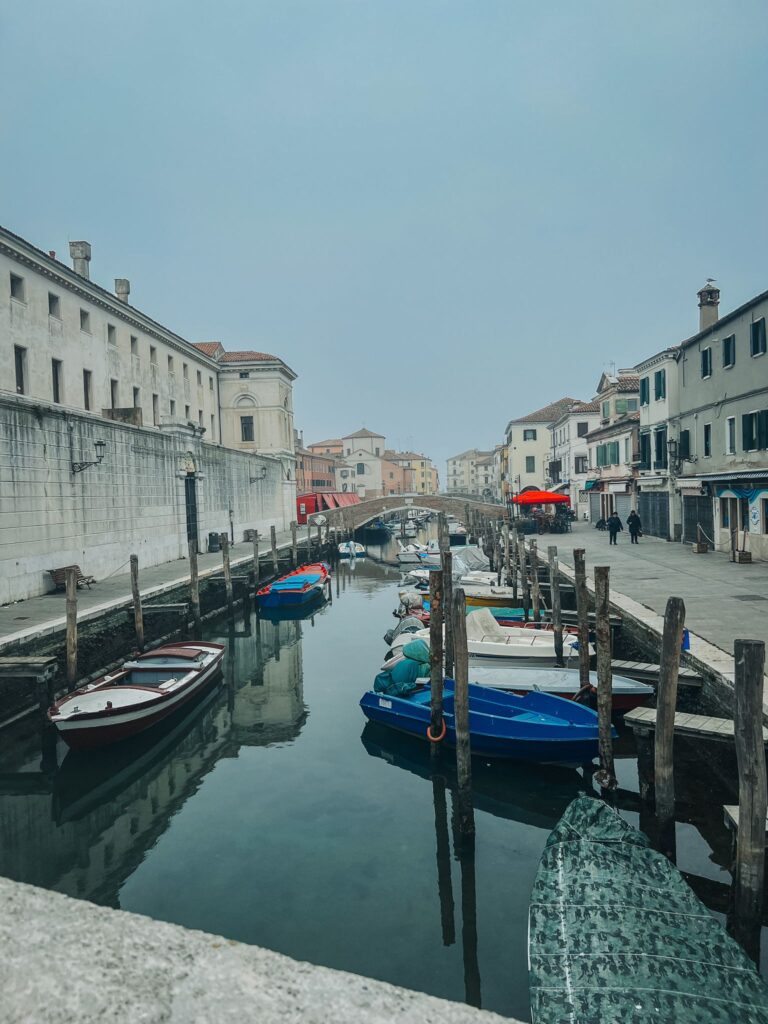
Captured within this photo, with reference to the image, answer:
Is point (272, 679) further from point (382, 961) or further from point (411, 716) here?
point (382, 961)

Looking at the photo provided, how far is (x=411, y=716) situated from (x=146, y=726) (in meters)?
4.34

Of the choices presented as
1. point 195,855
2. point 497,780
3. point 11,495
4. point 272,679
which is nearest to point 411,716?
point 497,780

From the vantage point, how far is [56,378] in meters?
29.0

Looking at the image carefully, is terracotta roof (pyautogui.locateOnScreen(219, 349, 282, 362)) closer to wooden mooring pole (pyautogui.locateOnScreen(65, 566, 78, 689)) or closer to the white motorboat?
the white motorboat

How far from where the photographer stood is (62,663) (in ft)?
42.3

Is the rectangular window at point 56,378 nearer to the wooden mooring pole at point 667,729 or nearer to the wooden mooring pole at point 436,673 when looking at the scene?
the wooden mooring pole at point 436,673

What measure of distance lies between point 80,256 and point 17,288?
7.85m

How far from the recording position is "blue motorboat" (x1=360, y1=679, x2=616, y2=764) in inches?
360

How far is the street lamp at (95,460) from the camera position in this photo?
63.9 ft

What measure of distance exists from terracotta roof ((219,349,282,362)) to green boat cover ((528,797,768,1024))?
4526 centimetres

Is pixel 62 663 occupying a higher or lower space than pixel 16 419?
lower

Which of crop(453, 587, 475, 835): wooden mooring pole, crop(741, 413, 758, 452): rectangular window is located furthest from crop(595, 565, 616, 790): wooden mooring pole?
crop(741, 413, 758, 452): rectangular window

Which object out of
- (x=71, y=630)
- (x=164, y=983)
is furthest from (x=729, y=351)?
(x=164, y=983)

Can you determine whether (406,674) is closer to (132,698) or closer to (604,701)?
(604,701)
